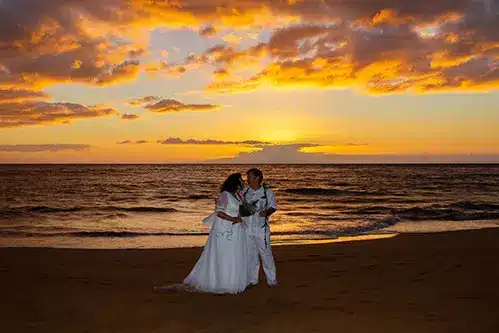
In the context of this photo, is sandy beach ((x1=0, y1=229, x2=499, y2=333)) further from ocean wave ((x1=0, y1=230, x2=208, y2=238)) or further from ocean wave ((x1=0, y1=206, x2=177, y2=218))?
ocean wave ((x1=0, y1=206, x2=177, y2=218))

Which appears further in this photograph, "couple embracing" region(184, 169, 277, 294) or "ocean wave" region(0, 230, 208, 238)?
"ocean wave" region(0, 230, 208, 238)

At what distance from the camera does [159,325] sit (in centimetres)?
668

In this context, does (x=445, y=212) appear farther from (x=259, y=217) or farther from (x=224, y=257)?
(x=224, y=257)

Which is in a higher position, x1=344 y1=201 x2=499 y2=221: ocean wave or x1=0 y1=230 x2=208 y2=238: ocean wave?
x1=0 y1=230 x2=208 y2=238: ocean wave

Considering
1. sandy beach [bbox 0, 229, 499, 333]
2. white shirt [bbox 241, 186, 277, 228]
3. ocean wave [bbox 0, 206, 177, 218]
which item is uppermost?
white shirt [bbox 241, 186, 277, 228]

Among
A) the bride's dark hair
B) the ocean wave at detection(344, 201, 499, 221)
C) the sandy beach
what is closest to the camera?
the sandy beach

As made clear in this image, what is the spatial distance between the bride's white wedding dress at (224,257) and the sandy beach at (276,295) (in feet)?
0.83

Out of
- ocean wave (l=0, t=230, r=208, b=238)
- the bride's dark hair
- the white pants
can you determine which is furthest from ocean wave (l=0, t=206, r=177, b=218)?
the bride's dark hair

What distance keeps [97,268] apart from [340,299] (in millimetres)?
5561

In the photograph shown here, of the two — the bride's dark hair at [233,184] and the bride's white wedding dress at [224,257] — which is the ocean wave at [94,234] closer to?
the bride's white wedding dress at [224,257]

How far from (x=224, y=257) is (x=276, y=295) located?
110 cm

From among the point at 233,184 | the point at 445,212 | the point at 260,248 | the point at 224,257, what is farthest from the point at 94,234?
the point at 445,212

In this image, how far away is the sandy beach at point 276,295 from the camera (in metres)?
Answer: 6.75

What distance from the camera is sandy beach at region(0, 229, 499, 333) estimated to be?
6746mm
